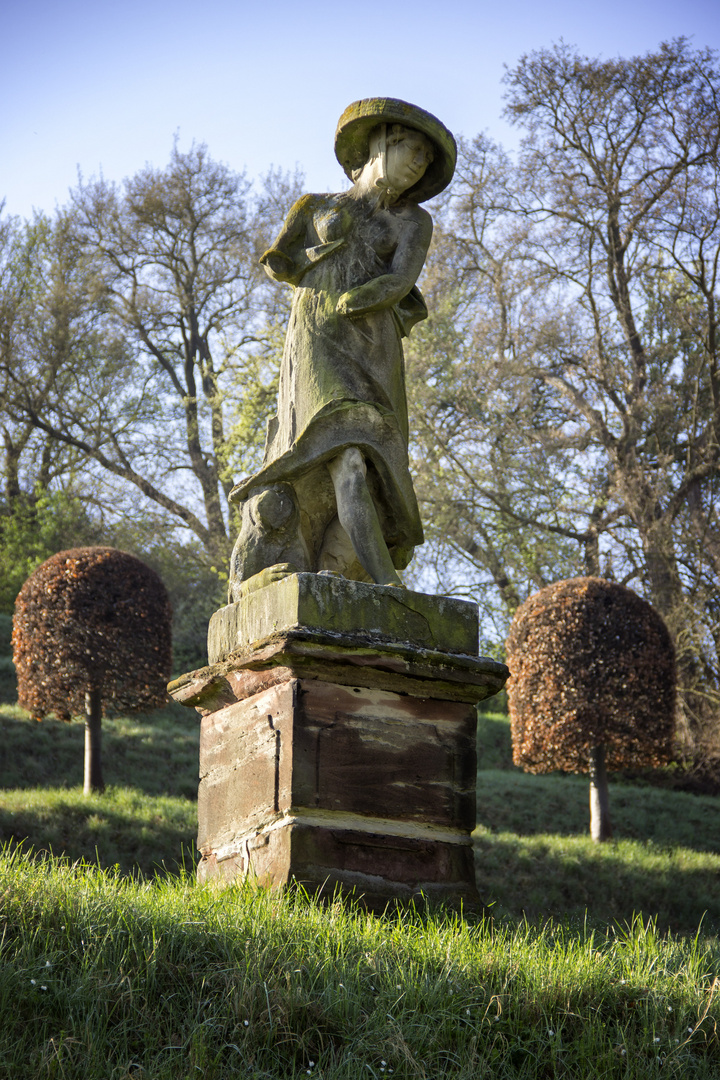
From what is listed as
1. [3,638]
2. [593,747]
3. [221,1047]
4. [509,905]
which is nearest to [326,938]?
[221,1047]

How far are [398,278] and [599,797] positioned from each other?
7803 mm

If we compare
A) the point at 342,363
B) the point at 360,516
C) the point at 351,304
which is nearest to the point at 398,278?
the point at 351,304

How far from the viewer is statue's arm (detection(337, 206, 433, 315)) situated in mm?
→ 4473

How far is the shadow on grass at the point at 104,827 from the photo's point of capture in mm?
9172

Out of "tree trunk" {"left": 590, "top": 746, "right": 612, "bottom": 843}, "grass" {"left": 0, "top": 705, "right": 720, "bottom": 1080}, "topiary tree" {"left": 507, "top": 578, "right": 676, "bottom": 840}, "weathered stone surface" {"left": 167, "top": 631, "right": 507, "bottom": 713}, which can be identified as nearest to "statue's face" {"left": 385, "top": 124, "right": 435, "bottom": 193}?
"weathered stone surface" {"left": 167, "top": 631, "right": 507, "bottom": 713}

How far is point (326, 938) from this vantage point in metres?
3.09

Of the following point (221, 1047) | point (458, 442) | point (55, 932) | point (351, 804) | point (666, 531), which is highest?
point (458, 442)

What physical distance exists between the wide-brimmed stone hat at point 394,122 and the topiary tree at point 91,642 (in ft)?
A: 22.9

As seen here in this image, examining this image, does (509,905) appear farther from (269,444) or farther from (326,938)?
(326,938)

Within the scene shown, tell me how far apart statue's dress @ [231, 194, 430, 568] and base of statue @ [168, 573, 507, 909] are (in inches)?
22.4

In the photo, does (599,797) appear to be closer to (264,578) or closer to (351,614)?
(264,578)

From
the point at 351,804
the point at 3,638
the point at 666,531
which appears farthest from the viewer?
the point at 3,638

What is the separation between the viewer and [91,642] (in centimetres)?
1090

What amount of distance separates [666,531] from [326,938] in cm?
1266
